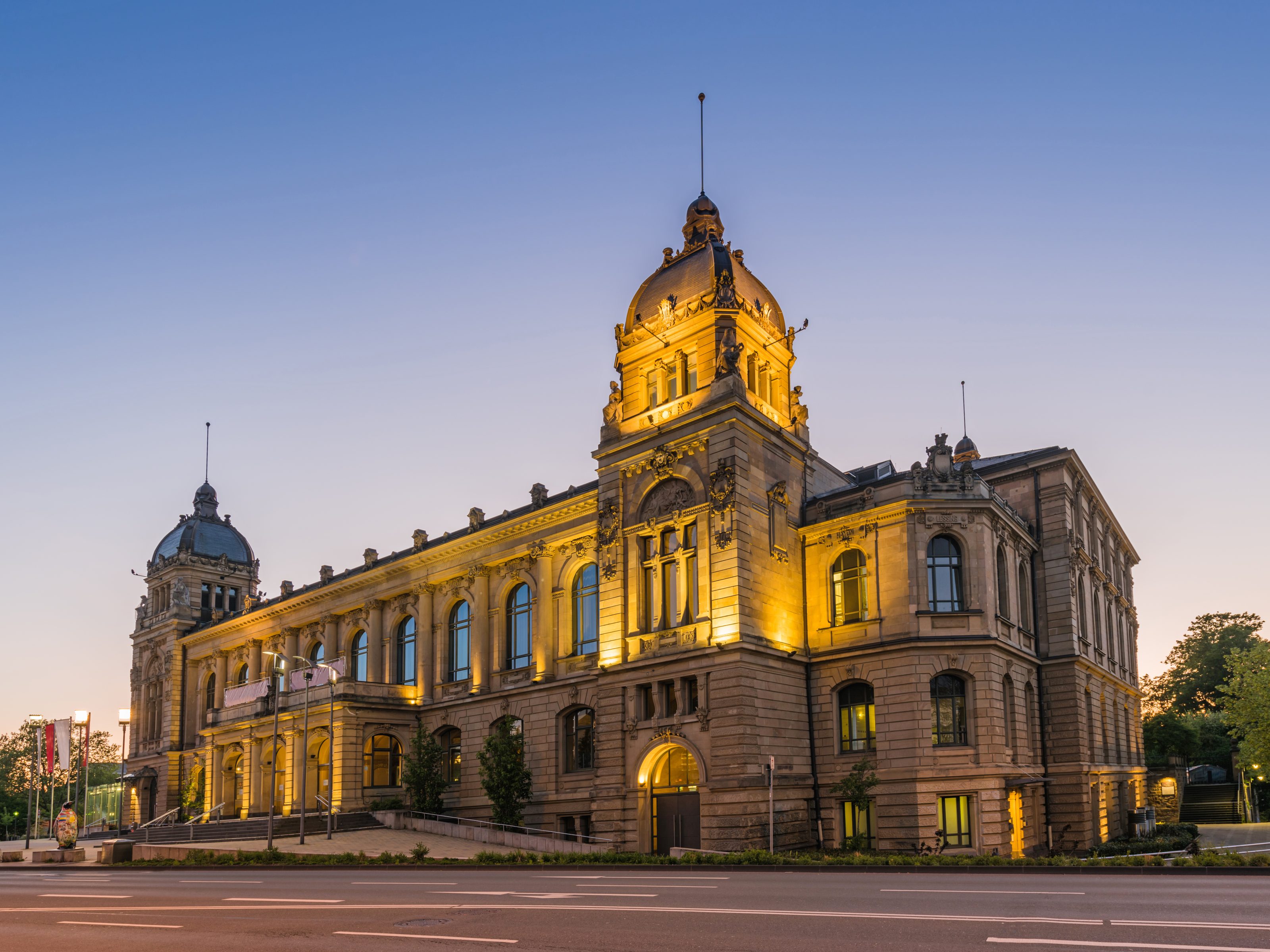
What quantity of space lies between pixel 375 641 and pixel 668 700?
26200 mm

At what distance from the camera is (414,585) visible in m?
62.8

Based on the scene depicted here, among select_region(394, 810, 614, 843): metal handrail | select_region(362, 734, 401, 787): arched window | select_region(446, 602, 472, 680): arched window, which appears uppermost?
select_region(446, 602, 472, 680): arched window

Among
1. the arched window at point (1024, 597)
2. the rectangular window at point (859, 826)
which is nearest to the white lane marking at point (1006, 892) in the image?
the rectangular window at point (859, 826)

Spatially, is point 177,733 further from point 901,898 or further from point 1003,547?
point 901,898

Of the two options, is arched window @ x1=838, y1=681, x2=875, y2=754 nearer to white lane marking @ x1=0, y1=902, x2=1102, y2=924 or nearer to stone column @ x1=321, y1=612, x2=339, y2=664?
white lane marking @ x1=0, y1=902, x2=1102, y2=924

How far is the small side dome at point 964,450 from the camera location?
59.8 metres

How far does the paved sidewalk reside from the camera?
49094 mm

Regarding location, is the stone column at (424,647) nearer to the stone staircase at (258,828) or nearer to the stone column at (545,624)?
the stone staircase at (258,828)

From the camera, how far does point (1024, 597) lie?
47.9 m

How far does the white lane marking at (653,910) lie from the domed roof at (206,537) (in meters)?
68.9

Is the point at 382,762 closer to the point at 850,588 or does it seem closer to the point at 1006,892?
the point at 850,588

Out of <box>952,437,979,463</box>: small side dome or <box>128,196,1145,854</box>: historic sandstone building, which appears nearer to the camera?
<box>128,196,1145,854</box>: historic sandstone building

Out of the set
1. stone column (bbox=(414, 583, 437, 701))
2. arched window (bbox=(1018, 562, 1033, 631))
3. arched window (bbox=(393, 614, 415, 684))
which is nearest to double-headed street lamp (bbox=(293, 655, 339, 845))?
arched window (bbox=(393, 614, 415, 684))

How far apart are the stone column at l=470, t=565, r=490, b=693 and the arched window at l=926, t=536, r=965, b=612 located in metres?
24.1
